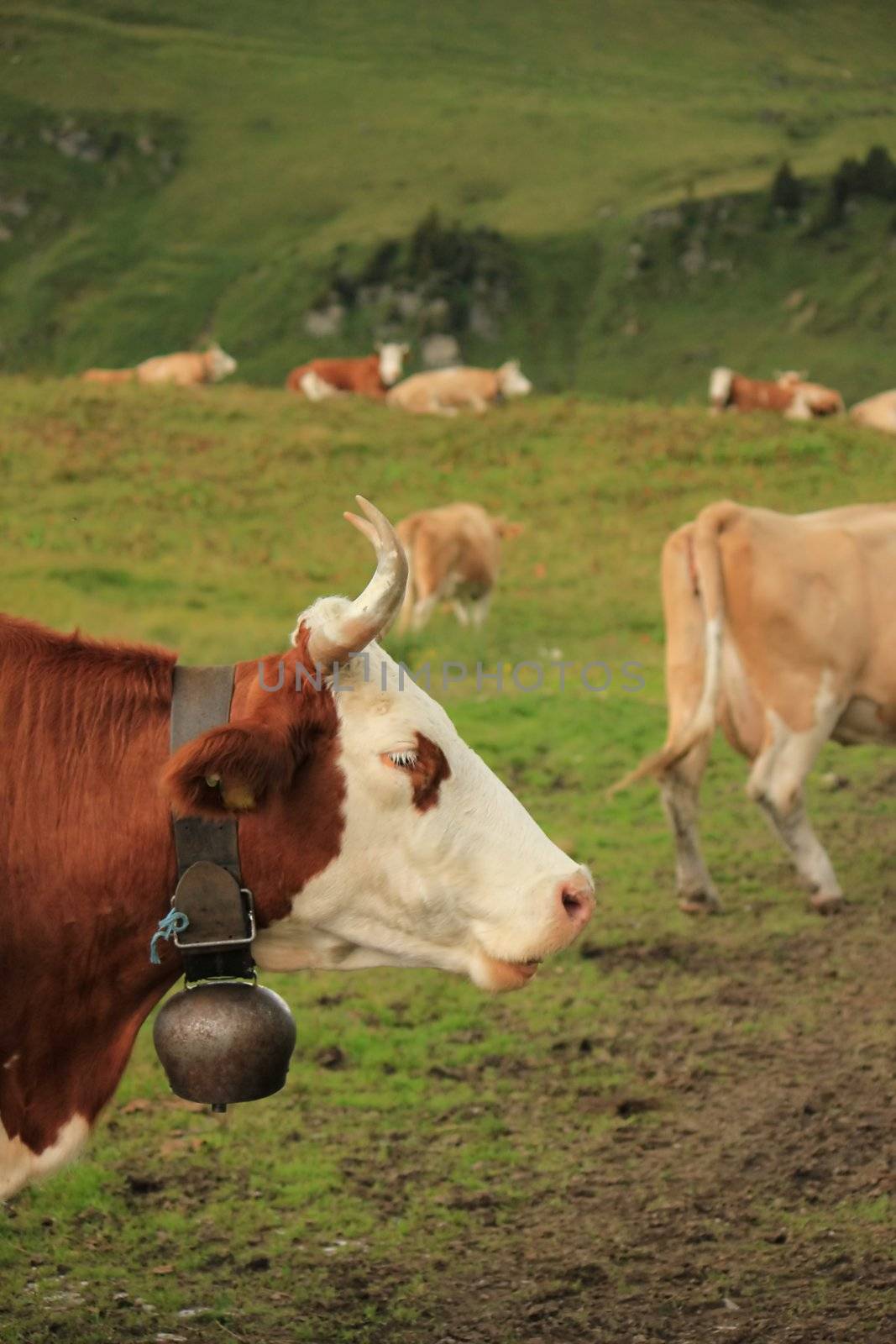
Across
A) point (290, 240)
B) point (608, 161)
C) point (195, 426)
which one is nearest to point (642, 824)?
point (195, 426)

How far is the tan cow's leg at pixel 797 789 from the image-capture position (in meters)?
8.23

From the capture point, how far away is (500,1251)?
186 inches

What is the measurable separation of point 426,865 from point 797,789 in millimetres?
5040

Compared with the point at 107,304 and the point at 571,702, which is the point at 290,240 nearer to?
the point at 107,304

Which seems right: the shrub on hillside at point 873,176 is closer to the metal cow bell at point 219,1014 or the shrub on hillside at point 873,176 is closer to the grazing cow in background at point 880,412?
the grazing cow in background at point 880,412

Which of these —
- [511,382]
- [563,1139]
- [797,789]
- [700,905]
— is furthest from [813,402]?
[563,1139]

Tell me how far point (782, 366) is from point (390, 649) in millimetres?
78756

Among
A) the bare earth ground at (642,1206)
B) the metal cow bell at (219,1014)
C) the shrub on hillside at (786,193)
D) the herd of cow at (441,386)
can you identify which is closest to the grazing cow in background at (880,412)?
the herd of cow at (441,386)

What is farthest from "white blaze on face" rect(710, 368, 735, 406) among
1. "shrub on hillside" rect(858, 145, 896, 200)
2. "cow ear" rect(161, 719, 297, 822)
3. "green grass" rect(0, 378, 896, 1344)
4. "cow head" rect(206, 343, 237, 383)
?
"shrub on hillside" rect(858, 145, 896, 200)

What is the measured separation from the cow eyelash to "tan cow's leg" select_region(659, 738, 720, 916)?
16.0ft

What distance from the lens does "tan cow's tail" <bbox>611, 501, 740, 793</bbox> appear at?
8188 mm

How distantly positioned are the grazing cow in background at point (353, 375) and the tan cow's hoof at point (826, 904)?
2756cm

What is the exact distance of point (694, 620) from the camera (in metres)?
8.73

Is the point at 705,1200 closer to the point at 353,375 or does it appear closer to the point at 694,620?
the point at 694,620
